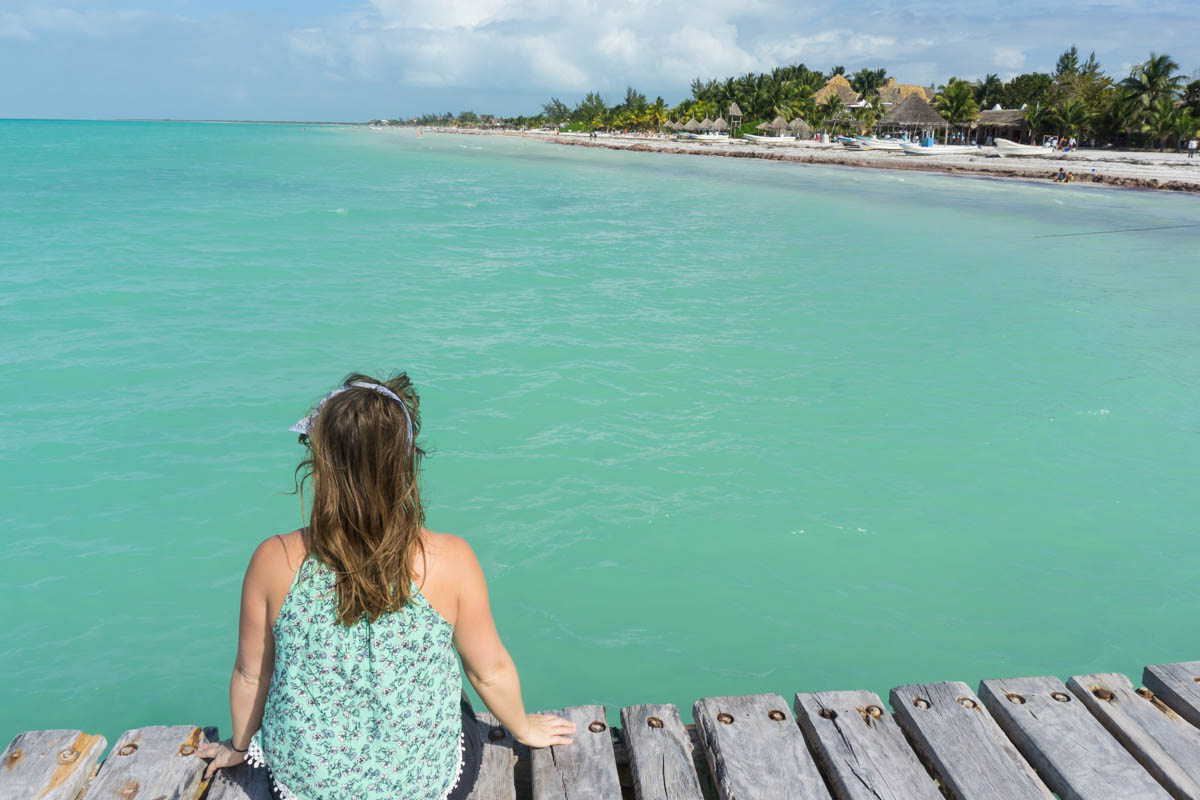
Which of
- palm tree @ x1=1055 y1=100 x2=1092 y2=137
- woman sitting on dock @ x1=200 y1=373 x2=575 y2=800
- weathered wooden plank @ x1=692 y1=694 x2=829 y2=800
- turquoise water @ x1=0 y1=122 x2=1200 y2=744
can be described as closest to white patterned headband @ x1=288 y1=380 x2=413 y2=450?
woman sitting on dock @ x1=200 y1=373 x2=575 y2=800

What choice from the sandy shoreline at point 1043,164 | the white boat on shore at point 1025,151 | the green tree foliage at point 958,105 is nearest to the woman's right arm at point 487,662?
the sandy shoreline at point 1043,164

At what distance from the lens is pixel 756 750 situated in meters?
2.54

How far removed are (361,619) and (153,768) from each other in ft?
3.68

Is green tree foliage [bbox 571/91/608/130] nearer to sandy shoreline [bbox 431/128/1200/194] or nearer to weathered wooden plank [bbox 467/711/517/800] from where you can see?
sandy shoreline [bbox 431/128/1200/194]

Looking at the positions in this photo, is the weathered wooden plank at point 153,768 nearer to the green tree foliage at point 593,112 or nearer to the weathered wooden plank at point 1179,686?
the weathered wooden plank at point 1179,686

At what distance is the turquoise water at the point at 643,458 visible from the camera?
470 cm

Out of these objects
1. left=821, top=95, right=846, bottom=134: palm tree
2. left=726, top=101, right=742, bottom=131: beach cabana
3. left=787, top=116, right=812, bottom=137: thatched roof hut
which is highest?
left=726, top=101, right=742, bottom=131: beach cabana

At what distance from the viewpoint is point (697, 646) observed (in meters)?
4.70

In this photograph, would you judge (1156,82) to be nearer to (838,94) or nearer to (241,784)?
(838,94)

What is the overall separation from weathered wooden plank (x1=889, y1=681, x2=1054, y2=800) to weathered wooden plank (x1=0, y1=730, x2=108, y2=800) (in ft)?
8.52

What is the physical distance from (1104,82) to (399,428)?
3128 inches

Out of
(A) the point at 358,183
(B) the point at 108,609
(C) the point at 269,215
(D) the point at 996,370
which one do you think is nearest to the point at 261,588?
(B) the point at 108,609

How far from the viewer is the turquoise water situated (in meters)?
4.70

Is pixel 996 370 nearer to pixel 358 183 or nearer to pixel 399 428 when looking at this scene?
pixel 399 428
